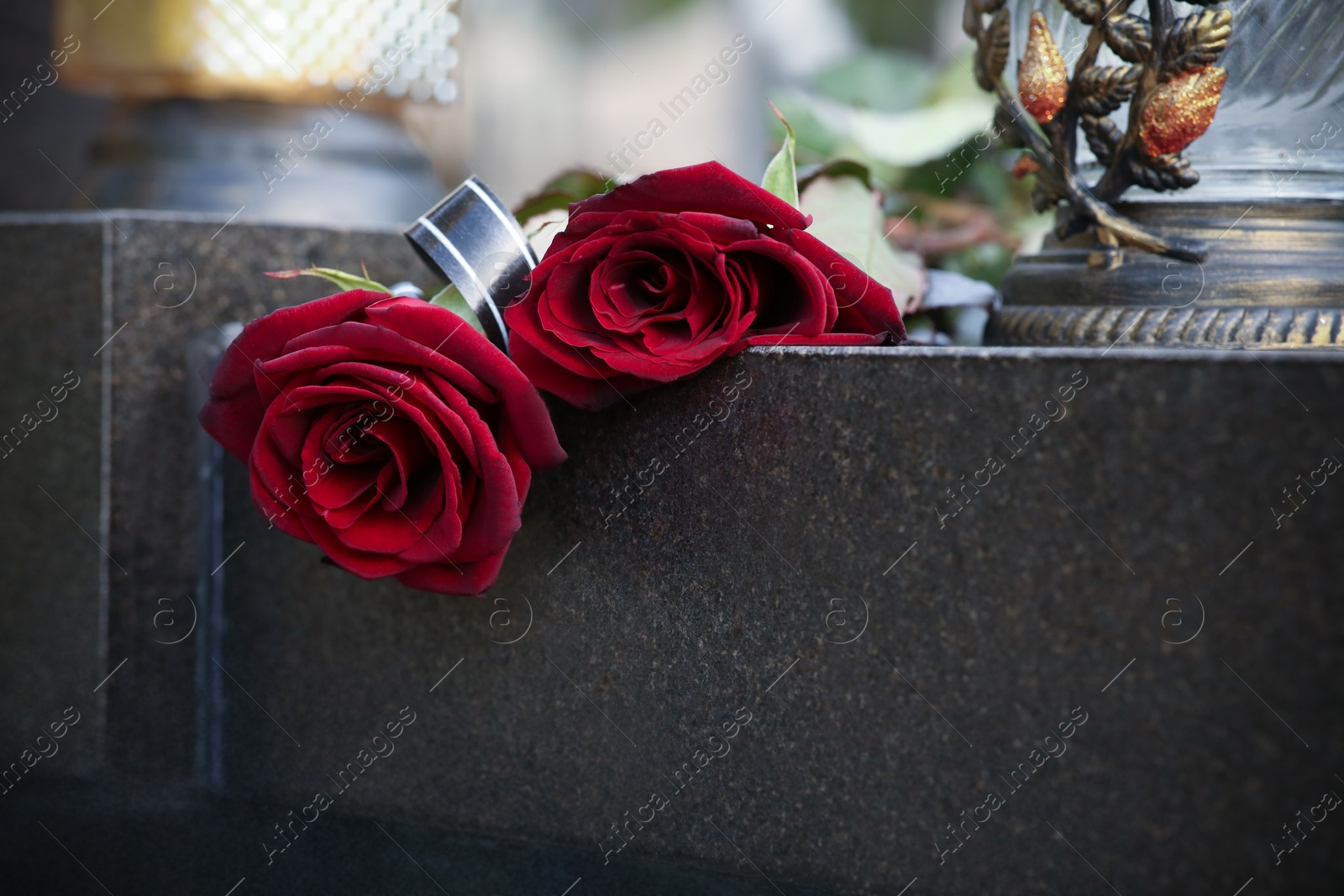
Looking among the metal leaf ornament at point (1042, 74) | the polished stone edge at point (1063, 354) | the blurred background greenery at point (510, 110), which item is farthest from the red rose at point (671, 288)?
the blurred background greenery at point (510, 110)

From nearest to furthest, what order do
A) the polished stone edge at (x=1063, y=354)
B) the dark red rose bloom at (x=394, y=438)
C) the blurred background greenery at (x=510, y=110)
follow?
the polished stone edge at (x=1063, y=354) < the dark red rose bloom at (x=394, y=438) < the blurred background greenery at (x=510, y=110)

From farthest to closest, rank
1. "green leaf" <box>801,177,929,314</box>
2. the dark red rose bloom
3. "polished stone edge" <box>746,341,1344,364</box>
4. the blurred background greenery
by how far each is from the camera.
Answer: the blurred background greenery → "green leaf" <box>801,177,929,314</box> → the dark red rose bloom → "polished stone edge" <box>746,341,1344,364</box>

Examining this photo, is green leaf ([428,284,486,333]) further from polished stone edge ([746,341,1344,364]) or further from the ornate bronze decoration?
the ornate bronze decoration

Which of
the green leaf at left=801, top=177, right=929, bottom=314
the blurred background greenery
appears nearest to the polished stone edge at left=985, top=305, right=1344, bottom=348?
the green leaf at left=801, top=177, right=929, bottom=314

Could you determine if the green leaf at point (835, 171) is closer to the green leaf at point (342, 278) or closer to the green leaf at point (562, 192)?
the green leaf at point (562, 192)

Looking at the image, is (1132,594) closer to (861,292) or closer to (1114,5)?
(861,292)

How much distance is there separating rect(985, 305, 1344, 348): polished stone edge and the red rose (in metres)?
0.10

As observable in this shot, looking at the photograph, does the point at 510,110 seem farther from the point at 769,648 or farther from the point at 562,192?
the point at 769,648

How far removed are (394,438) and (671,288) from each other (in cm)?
14

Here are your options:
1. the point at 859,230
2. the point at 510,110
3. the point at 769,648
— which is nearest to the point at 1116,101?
the point at 859,230

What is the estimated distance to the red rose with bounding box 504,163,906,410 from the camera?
1.55 feet

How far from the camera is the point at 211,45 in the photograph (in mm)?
848

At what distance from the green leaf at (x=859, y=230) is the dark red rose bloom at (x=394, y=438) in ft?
0.78

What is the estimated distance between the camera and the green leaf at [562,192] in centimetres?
67
